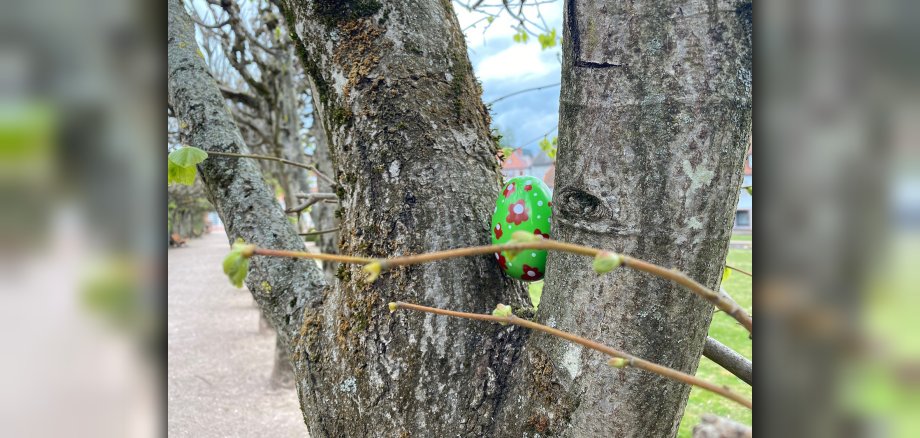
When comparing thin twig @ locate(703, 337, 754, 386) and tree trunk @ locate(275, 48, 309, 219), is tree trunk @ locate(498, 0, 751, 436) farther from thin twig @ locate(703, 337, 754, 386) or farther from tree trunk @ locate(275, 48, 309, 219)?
tree trunk @ locate(275, 48, 309, 219)

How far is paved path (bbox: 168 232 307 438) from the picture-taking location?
6.01 meters

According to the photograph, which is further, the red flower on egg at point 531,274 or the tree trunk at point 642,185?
the red flower on egg at point 531,274

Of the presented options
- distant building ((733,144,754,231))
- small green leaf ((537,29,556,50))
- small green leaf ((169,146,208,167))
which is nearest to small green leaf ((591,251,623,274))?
distant building ((733,144,754,231))

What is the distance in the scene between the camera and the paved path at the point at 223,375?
237 inches

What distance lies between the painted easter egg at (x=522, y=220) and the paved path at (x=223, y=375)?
512 centimetres

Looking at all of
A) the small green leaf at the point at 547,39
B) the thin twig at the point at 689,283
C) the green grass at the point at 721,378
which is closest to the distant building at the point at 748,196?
the thin twig at the point at 689,283

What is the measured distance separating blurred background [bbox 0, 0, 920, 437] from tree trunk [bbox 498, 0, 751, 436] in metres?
0.56

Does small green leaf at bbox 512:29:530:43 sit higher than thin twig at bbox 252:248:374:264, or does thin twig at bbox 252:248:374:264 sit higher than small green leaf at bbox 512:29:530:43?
small green leaf at bbox 512:29:530:43

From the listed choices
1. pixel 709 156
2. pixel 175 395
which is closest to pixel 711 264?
pixel 709 156
